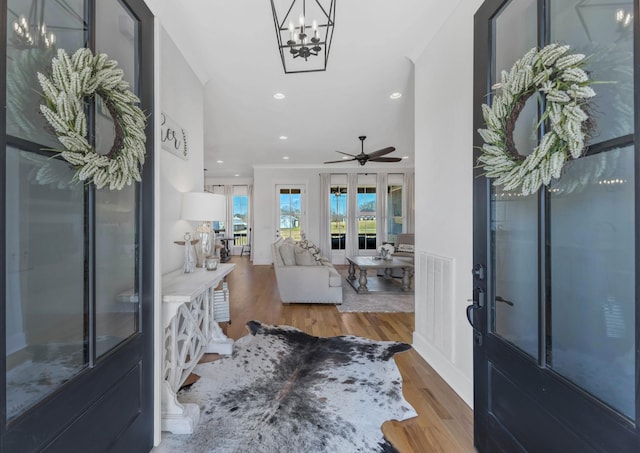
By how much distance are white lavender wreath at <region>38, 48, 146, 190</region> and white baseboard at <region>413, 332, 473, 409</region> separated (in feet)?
7.67

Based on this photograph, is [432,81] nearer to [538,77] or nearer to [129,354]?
[538,77]

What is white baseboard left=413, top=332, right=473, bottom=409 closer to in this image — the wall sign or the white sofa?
the white sofa

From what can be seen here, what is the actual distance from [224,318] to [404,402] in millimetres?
1930

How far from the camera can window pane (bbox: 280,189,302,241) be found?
840 cm

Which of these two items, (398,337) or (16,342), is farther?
(398,337)

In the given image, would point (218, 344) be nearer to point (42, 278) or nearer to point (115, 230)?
point (115, 230)

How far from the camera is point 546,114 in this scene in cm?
90

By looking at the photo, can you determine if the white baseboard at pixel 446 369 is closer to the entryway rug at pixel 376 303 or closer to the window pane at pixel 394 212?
the entryway rug at pixel 376 303

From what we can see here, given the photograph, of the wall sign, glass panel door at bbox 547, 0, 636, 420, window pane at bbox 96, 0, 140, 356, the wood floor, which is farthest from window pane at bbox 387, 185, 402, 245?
window pane at bbox 96, 0, 140, 356

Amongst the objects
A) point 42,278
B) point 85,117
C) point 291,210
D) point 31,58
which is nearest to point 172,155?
point 85,117

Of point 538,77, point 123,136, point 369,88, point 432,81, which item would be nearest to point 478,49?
point 538,77

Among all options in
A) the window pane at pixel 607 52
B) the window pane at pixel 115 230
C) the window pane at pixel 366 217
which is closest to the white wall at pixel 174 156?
the window pane at pixel 115 230

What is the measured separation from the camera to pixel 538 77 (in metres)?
0.93

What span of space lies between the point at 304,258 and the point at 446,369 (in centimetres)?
254
